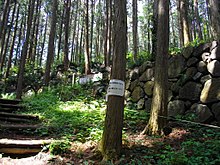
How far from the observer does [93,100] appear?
9414 millimetres

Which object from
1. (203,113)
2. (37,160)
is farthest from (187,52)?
(37,160)

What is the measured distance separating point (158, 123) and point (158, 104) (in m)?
0.43

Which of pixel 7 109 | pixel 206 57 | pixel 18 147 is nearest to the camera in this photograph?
pixel 18 147

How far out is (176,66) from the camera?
22.5ft

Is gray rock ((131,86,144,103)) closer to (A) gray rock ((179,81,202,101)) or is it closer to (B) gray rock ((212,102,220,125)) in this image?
(A) gray rock ((179,81,202,101))

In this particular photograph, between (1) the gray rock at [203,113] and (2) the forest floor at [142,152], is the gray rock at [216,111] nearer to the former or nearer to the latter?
(1) the gray rock at [203,113]

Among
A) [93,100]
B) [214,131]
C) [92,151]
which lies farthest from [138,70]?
[92,151]

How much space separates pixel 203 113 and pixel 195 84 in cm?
94

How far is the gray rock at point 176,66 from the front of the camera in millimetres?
6704

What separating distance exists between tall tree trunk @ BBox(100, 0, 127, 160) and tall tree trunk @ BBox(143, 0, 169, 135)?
137 centimetres

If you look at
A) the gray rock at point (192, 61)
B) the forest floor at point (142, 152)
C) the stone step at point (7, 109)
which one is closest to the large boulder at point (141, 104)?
the gray rock at point (192, 61)

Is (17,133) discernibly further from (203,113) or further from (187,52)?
(187,52)

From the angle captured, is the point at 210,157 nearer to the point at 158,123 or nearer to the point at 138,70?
the point at 158,123

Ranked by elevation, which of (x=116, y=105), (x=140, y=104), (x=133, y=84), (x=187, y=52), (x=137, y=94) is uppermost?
(x=187, y=52)
